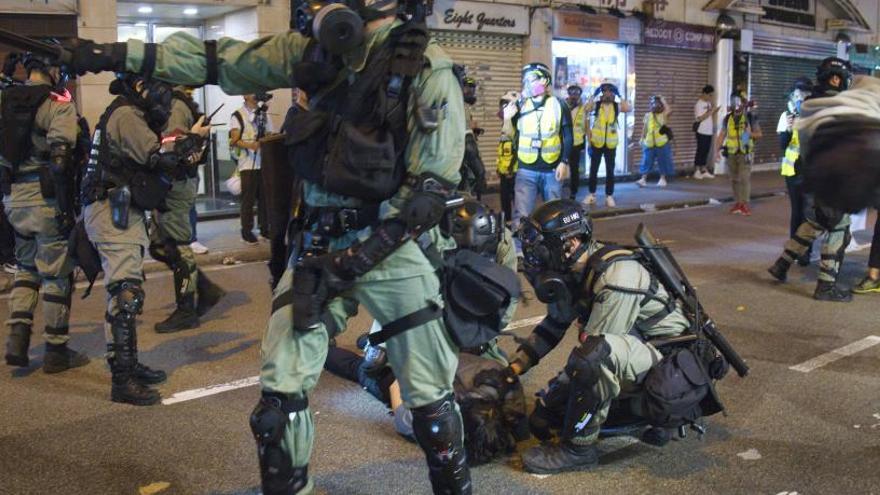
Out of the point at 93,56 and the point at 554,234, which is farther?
the point at 554,234

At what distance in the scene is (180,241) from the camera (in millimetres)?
7020

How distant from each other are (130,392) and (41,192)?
5.16 feet

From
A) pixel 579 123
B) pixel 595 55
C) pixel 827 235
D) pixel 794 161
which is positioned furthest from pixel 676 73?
pixel 827 235

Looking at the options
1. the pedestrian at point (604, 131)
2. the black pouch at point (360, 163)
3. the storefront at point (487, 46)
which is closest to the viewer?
the black pouch at point (360, 163)

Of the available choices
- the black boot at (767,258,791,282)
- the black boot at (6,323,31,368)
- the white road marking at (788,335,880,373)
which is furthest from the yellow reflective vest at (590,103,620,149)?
the black boot at (6,323,31,368)

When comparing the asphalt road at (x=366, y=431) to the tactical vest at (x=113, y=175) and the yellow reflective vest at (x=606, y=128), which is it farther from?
the yellow reflective vest at (x=606, y=128)

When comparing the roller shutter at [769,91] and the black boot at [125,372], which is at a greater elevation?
the roller shutter at [769,91]

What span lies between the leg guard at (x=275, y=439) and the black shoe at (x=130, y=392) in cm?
235

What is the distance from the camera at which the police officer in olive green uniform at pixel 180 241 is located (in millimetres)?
6902

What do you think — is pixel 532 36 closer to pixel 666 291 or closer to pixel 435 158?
pixel 666 291

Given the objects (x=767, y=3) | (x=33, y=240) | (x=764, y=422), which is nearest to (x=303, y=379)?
(x=764, y=422)

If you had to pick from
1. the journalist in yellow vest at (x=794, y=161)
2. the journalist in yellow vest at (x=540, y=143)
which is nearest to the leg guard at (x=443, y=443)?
the journalist in yellow vest at (x=540, y=143)

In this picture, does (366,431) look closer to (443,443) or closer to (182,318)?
(443,443)

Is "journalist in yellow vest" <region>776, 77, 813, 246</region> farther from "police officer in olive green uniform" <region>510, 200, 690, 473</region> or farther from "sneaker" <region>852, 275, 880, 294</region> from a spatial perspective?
"police officer in olive green uniform" <region>510, 200, 690, 473</region>
